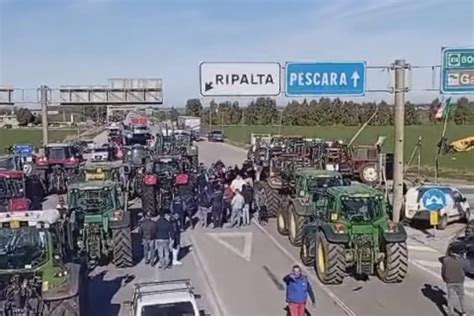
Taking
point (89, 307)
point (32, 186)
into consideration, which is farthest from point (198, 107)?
point (89, 307)

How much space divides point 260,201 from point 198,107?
112 meters

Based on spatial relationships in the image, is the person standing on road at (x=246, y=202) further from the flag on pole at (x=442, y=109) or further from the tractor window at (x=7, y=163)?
the tractor window at (x=7, y=163)

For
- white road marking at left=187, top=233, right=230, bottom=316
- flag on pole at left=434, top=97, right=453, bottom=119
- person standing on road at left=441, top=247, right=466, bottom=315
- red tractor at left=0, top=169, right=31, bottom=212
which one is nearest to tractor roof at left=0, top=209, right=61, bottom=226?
white road marking at left=187, top=233, right=230, bottom=316

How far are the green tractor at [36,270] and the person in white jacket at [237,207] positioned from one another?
11.9m

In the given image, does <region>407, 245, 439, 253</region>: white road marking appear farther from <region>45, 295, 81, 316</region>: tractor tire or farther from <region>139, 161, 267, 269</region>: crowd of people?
<region>45, 295, 81, 316</region>: tractor tire

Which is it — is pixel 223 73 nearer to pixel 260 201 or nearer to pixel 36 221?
pixel 260 201

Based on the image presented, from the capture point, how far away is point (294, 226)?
20.9 m

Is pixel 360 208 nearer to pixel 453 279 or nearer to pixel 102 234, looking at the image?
pixel 453 279

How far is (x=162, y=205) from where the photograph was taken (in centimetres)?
2652

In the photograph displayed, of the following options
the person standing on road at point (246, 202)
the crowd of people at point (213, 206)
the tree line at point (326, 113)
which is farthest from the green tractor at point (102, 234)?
the tree line at point (326, 113)

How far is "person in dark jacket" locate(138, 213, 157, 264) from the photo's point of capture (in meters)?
18.4

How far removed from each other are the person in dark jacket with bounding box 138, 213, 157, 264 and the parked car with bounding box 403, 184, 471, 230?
10.3 meters

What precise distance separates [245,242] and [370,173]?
14.4m

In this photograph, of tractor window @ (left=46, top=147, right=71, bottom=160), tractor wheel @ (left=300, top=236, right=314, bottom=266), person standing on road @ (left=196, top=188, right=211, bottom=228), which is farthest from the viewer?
tractor window @ (left=46, top=147, right=71, bottom=160)
